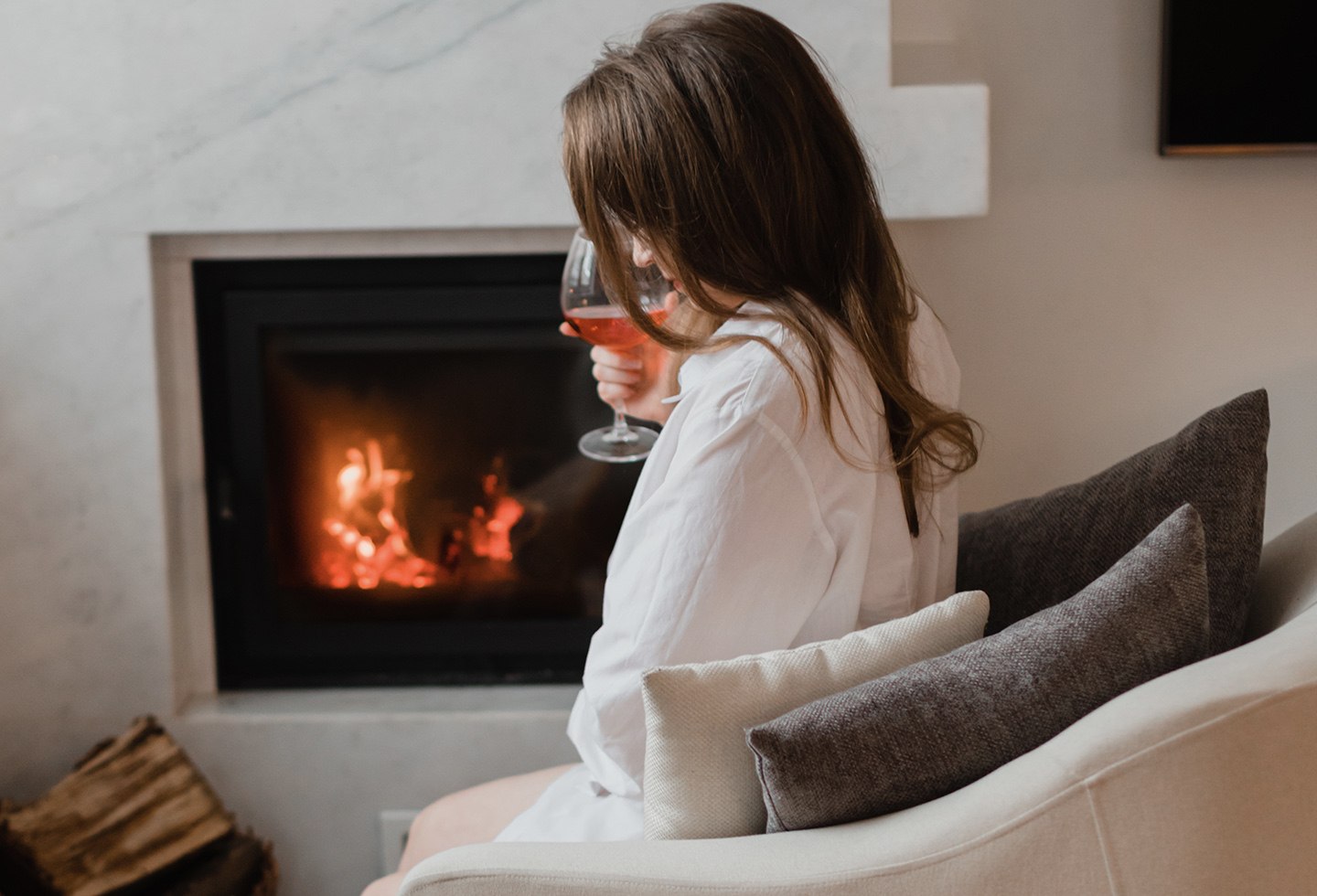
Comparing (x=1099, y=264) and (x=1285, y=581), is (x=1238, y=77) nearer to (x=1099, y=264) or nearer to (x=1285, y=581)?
(x=1099, y=264)

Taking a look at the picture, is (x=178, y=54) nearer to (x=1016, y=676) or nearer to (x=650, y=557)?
(x=650, y=557)

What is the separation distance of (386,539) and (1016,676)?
1.45 m

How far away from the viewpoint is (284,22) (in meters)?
1.79

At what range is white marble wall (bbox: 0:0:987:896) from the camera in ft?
5.87

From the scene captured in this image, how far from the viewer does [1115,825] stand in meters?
0.79

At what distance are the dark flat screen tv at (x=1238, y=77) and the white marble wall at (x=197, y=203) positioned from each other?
39 cm

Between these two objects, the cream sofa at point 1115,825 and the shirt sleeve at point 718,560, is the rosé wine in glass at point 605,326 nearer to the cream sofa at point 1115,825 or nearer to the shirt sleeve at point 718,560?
the shirt sleeve at point 718,560

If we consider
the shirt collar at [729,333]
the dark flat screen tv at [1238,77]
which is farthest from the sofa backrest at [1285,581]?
the dark flat screen tv at [1238,77]

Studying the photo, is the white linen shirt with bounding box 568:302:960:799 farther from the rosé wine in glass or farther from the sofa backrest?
the sofa backrest

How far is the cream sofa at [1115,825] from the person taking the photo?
774mm

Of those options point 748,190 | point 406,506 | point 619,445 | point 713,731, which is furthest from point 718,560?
point 406,506

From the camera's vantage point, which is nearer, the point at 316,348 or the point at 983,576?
the point at 983,576

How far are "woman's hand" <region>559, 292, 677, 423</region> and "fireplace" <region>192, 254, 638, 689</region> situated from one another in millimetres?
583

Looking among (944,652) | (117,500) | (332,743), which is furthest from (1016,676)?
(117,500)
